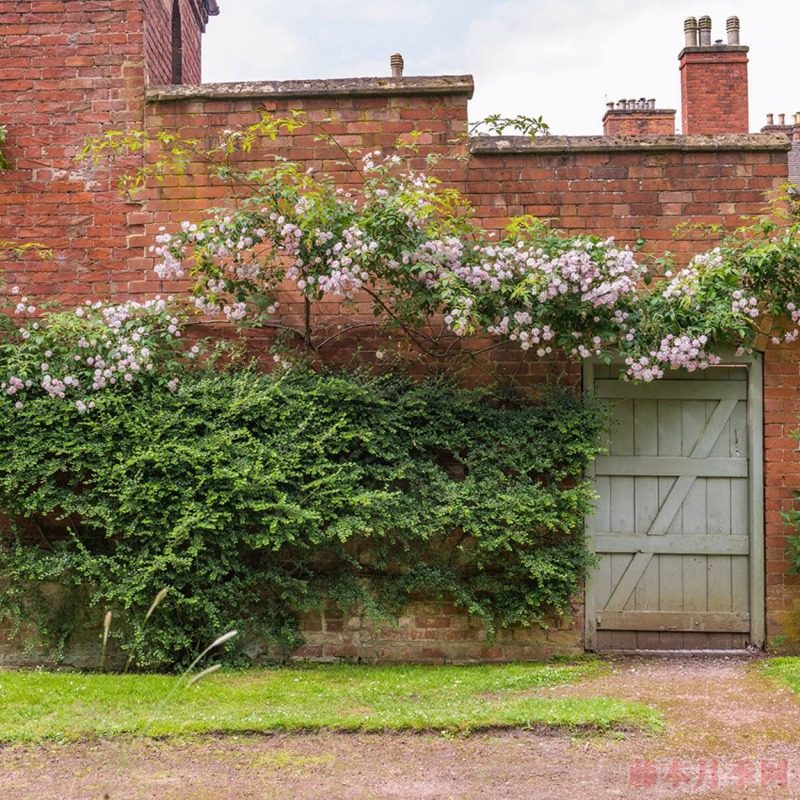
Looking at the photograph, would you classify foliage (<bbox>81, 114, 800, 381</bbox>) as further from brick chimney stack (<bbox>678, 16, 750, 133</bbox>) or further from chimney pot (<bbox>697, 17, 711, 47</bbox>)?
chimney pot (<bbox>697, 17, 711, 47</bbox>)

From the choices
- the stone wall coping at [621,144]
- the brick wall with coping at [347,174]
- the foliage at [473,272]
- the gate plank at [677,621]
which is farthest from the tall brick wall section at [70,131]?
the gate plank at [677,621]

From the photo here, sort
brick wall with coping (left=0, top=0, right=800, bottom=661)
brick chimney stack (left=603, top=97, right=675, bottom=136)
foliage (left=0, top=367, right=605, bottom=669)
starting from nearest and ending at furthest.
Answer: foliage (left=0, top=367, right=605, bottom=669) → brick wall with coping (left=0, top=0, right=800, bottom=661) → brick chimney stack (left=603, top=97, right=675, bottom=136)

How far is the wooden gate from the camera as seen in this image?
6586 mm

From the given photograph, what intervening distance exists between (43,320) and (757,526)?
558 cm

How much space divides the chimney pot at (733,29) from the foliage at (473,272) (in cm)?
1024

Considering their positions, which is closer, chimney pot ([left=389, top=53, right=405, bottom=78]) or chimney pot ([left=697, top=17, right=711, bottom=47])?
chimney pot ([left=389, top=53, right=405, bottom=78])

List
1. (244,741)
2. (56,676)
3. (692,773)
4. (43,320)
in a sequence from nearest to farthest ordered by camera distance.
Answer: (692,773), (244,741), (56,676), (43,320)

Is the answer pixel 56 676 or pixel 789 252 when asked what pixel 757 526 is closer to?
pixel 789 252

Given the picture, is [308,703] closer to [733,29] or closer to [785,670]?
[785,670]

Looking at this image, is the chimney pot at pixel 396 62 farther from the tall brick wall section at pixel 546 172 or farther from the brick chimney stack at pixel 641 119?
the tall brick wall section at pixel 546 172

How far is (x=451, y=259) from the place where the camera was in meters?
5.98

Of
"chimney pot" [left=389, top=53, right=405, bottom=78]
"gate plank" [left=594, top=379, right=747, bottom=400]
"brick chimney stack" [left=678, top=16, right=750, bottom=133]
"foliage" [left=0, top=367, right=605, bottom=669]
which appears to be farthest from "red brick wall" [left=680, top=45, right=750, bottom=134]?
"foliage" [left=0, top=367, right=605, bottom=669]

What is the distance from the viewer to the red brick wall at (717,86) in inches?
588

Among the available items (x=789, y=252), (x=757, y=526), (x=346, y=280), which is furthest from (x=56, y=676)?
(x=789, y=252)
